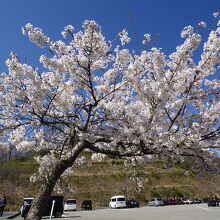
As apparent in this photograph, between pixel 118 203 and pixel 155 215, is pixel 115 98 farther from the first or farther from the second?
pixel 118 203

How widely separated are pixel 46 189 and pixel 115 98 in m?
3.03

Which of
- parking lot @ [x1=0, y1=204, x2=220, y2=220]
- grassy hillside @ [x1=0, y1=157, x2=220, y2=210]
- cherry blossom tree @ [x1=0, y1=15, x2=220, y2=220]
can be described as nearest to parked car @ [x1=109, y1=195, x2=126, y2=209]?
grassy hillside @ [x1=0, y1=157, x2=220, y2=210]

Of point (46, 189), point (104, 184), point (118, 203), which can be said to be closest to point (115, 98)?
point (46, 189)

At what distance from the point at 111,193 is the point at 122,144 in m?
64.4

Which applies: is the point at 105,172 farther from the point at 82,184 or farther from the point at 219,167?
the point at 219,167

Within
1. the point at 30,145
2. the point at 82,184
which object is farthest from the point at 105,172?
the point at 30,145

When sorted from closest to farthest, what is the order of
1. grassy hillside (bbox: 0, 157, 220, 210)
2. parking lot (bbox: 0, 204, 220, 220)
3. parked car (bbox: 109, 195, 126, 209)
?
1. parking lot (bbox: 0, 204, 220, 220)
2. parked car (bbox: 109, 195, 126, 209)
3. grassy hillside (bbox: 0, 157, 220, 210)

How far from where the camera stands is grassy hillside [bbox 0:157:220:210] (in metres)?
66.8

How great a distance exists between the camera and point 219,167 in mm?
8875

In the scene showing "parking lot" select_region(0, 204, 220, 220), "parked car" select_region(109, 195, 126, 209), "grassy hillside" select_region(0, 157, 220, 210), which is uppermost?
"grassy hillside" select_region(0, 157, 220, 210)

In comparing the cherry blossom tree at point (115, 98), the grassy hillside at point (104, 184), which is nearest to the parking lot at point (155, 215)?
the cherry blossom tree at point (115, 98)

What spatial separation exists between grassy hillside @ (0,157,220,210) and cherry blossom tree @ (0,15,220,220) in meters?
49.9

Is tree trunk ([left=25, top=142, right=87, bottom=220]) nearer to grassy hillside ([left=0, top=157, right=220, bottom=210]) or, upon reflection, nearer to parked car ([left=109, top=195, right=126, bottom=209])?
parked car ([left=109, top=195, right=126, bottom=209])

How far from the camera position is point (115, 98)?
10.1m
